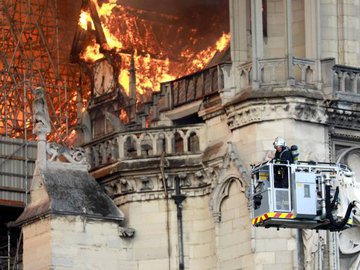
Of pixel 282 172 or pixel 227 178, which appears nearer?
pixel 282 172

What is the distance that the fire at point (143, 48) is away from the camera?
52.0 meters

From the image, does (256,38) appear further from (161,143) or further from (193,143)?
(161,143)

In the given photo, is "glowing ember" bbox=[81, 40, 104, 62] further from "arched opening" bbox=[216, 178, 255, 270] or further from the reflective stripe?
the reflective stripe

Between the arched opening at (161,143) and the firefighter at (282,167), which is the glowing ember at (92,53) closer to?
the arched opening at (161,143)

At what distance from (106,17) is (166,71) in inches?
89.8

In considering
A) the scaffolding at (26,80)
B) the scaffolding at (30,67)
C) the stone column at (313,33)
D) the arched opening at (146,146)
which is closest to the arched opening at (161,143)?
the arched opening at (146,146)

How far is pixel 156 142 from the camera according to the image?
4834 cm

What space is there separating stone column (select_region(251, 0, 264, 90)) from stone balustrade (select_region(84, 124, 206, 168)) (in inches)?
82.0

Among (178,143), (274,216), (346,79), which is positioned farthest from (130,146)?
(274,216)

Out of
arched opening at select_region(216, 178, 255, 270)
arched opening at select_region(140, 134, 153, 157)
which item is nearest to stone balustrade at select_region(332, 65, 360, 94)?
arched opening at select_region(216, 178, 255, 270)

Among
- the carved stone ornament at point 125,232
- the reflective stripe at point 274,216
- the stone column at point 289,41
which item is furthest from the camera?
the carved stone ornament at point 125,232

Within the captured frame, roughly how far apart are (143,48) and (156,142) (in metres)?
5.61

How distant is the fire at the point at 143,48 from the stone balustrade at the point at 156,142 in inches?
127

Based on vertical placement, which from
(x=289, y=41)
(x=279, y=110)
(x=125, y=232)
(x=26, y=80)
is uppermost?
(x=26, y=80)
